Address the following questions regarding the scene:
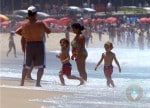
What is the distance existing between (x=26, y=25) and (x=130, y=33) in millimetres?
30877

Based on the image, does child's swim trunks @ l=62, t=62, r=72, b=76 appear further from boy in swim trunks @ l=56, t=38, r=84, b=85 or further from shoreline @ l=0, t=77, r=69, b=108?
shoreline @ l=0, t=77, r=69, b=108

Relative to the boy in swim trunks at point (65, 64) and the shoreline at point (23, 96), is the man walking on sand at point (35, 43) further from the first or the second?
the boy in swim trunks at point (65, 64)

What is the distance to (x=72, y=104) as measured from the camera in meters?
7.25

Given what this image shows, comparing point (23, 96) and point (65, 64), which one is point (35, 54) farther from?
point (23, 96)

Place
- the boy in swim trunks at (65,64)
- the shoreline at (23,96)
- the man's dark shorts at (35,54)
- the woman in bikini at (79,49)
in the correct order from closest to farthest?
the shoreline at (23,96), the man's dark shorts at (35,54), the boy in swim trunks at (65,64), the woman in bikini at (79,49)

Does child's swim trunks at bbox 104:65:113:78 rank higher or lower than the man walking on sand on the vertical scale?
lower

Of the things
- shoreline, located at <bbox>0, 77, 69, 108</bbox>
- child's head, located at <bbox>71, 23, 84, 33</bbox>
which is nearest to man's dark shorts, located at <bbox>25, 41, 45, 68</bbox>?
shoreline, located at <bbox>0, 77, 69, 108</bbox>

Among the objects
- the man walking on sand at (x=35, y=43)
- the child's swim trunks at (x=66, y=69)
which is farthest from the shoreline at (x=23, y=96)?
the child's swim trunks at (x=66, y=69)

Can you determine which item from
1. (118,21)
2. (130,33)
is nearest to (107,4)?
(118,21)

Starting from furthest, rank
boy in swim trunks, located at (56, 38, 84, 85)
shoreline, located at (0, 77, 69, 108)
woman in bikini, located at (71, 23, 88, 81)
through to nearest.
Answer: woman in bikini, located at (71, 23, 88, 81) → boy in swim trunks, located at (56, 38, 84, 85) → shoreline, located at (0, 77, 69, 108)

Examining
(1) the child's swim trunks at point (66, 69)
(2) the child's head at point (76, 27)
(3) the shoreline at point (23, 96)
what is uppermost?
(2) the child's head at point (76, 27)

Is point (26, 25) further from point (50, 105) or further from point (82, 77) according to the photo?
point (50, 105)

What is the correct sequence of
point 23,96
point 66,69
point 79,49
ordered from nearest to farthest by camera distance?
point 23,96 < point 66,69 < point 79,49

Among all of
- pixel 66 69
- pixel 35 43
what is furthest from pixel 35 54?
pixel 66 69
